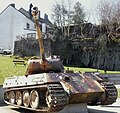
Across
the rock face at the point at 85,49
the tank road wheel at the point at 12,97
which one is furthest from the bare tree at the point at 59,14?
the tank road wheel at the point at 12,97

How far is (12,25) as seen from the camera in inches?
2126

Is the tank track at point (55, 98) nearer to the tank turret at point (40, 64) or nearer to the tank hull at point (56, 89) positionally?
the tank hull at point (56, 89)

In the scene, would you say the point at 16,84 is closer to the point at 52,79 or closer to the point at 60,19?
the point at 52,79

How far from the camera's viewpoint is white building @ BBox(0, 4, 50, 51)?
53.4 m

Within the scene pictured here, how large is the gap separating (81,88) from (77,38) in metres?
30.1

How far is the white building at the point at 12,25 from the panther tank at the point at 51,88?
39.8 m

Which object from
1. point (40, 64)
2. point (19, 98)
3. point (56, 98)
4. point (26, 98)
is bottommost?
point (19, 98)

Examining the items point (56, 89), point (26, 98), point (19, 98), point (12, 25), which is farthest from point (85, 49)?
point (56, 89)

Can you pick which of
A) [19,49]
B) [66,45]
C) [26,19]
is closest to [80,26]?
[66,45]

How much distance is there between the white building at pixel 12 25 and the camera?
5341cm

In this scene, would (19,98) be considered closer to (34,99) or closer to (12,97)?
(12,97)

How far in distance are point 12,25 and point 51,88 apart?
44.0m

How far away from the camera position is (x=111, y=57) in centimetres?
3941

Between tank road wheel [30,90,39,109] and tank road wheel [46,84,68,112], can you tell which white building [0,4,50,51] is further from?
tank road wheel [46,84,68,112]
